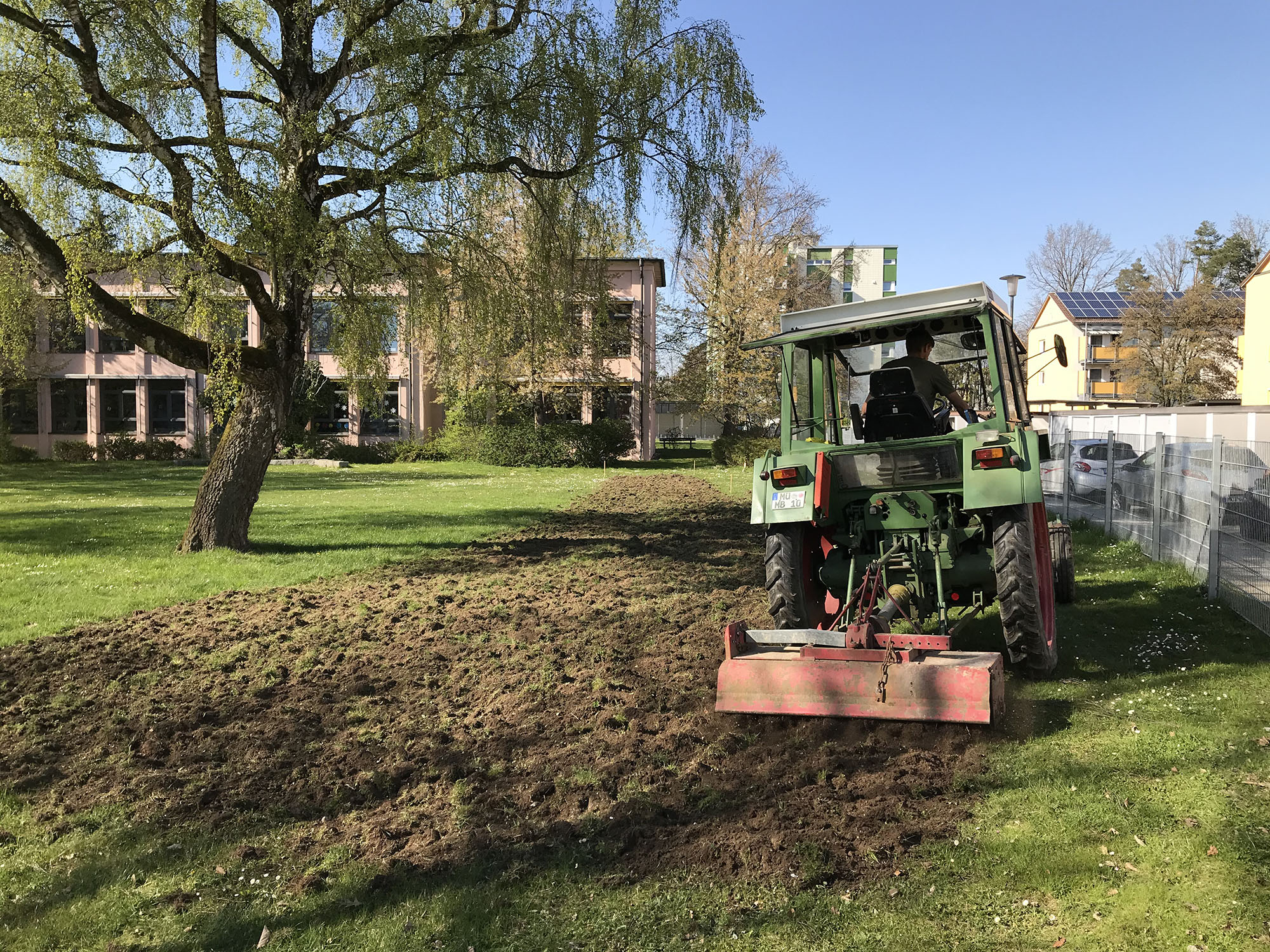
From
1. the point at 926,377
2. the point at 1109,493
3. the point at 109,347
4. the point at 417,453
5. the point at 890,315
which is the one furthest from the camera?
the point at 109,347

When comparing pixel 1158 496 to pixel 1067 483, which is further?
pixel 1067 483

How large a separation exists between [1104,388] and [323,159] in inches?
2284

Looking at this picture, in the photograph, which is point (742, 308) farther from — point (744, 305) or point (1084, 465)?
point (1084, 465)

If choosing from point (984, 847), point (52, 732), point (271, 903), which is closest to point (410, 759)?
point (271, 903)

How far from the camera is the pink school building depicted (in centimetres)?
3766

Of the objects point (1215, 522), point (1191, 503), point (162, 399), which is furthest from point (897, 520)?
Result: point (162, 399)

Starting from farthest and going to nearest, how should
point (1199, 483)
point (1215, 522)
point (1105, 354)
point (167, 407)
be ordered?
point (1105, 354) < point (167, 407) < point (1199, 483) < point (1215, 522)

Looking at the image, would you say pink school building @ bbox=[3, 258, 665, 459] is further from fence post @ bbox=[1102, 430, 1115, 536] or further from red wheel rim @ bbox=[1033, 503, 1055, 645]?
red wheel rim @ bbox=[1033, 503, 1055, 645]

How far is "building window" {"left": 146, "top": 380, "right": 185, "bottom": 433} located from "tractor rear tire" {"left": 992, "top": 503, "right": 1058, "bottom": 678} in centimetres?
4084

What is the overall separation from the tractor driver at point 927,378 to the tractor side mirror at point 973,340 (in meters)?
0.25

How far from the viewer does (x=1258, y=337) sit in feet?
109

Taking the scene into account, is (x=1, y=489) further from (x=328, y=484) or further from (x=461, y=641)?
(x=461, y=641)

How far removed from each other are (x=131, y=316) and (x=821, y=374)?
8.40m

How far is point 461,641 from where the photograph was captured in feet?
23.4
